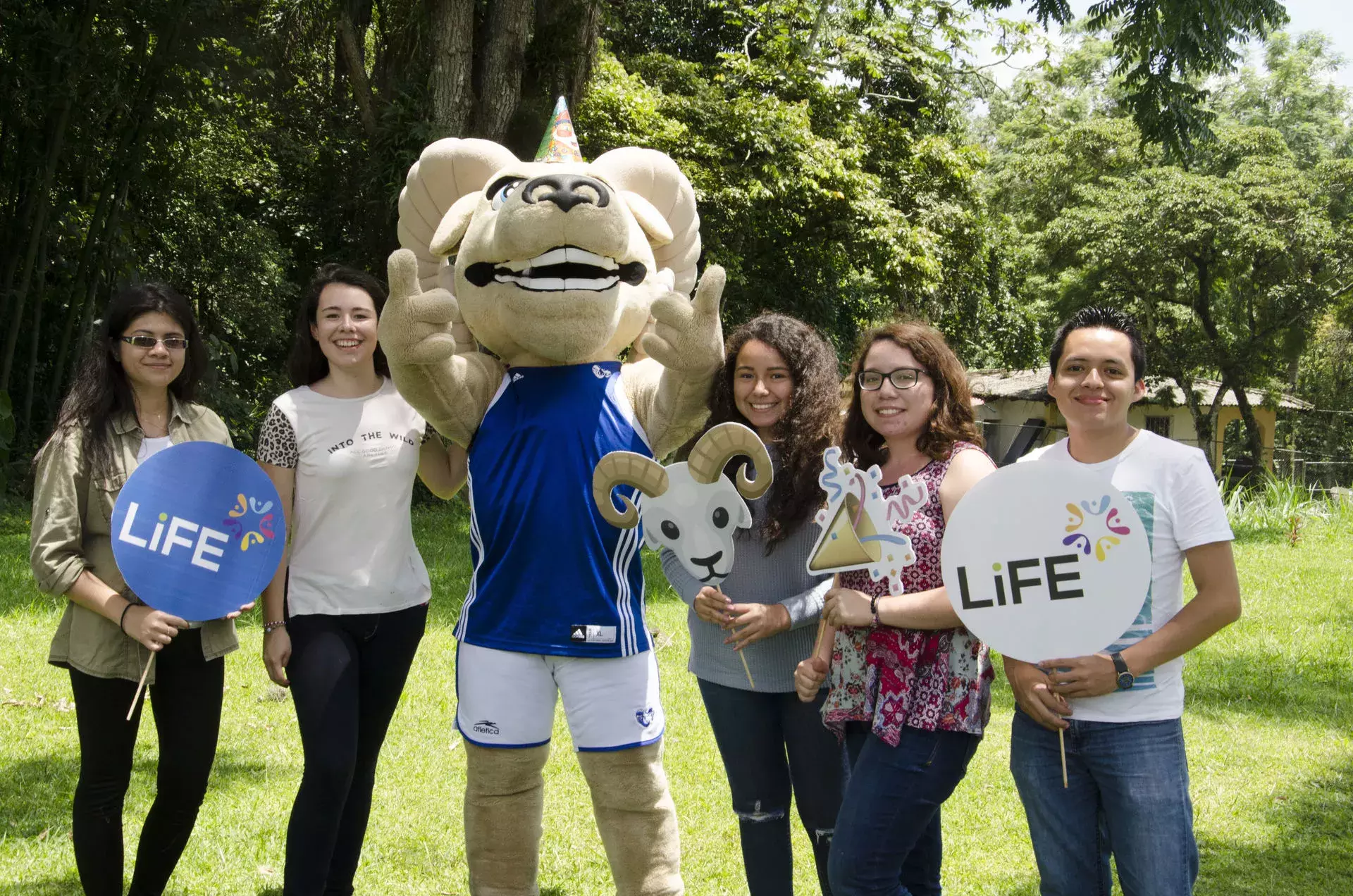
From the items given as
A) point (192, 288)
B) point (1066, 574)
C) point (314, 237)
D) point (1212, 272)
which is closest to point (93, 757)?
point (1066, 574)

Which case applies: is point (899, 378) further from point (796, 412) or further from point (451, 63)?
point (451, 63)

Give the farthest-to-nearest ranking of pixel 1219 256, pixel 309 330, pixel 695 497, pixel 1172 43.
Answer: pixel 1219 256 < pixel 1172 43 < pixel 309 330 < pixel 695 497

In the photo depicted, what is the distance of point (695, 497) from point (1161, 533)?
39.8 inches

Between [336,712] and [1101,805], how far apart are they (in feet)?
5.92

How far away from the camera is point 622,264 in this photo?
292cm

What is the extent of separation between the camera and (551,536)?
8.96 feet

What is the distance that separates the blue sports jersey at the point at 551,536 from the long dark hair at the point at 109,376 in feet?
2.85

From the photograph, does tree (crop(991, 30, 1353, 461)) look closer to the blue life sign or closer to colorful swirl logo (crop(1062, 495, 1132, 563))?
colorful swirl logo (crop(1062, 495, 1132, 563))

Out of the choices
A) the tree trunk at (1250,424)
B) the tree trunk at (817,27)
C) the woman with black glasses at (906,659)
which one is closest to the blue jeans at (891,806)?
the woman with black glasses at (906,659)

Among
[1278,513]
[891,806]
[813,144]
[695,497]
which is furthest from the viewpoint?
[813,144]

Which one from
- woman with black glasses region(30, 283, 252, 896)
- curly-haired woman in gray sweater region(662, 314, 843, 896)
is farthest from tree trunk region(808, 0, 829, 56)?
woman with black glasses region(30, 283, 252, 896)

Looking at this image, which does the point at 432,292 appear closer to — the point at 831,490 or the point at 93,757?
the point at 831,490

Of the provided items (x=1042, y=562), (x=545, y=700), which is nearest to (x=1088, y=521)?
(x=1042, y=562)

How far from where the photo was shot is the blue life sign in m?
2.72
